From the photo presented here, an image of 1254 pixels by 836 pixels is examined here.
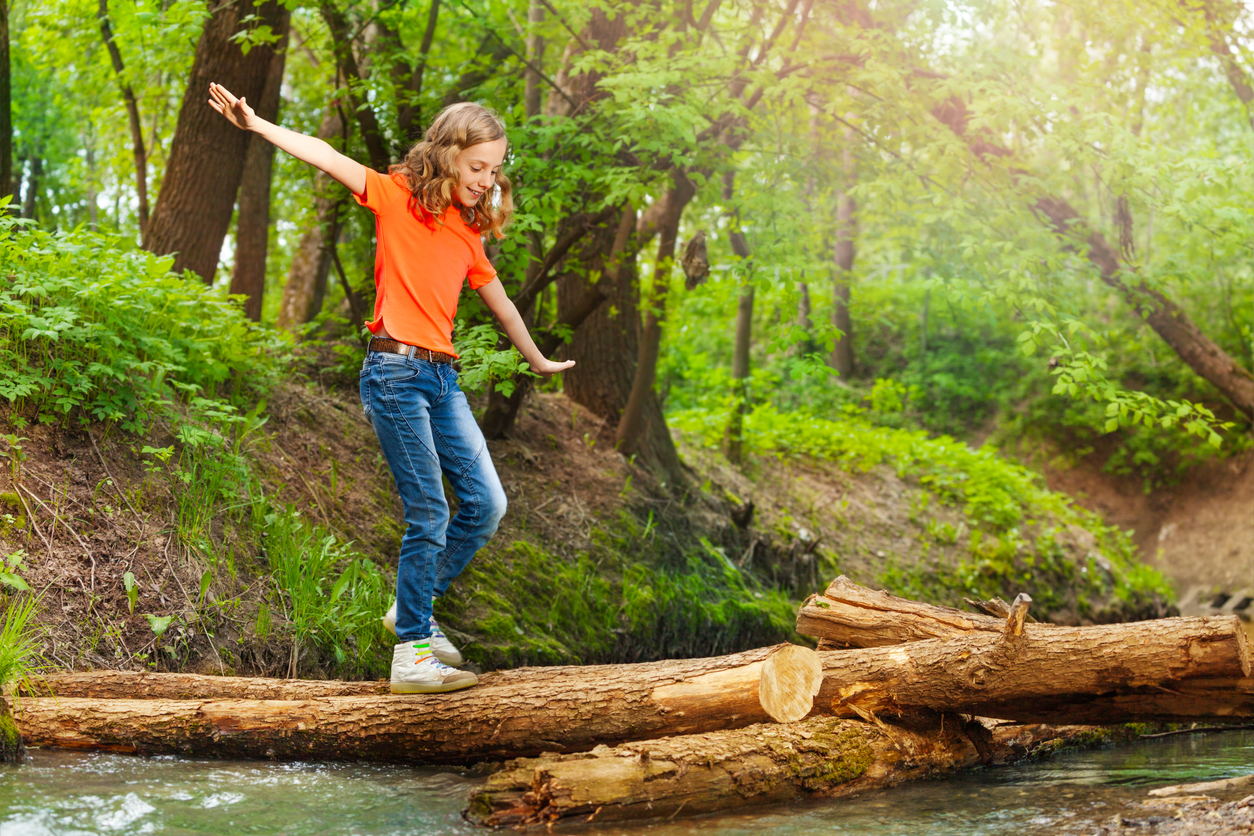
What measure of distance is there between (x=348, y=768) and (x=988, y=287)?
5.14m

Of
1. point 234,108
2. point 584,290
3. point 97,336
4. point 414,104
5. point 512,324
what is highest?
point 414,104

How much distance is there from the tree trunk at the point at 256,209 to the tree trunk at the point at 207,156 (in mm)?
216

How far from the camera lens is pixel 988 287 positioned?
6570 mm

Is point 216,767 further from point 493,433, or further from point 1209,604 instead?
point 1209,604

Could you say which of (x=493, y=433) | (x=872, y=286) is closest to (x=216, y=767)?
(x=493, y=433)

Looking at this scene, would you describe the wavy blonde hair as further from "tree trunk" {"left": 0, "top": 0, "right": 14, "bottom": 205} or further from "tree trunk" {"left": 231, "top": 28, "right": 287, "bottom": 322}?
"tree trunk" {"left": 231, "top": 28, "right": 287, "bottom": 322}

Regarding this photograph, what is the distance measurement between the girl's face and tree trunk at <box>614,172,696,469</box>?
165 inches

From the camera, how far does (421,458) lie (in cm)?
369

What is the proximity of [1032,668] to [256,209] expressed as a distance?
7779mm

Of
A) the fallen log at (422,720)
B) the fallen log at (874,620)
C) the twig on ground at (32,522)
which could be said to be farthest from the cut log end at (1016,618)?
the twig on ground at (32,522)

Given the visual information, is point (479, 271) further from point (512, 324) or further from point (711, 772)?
Answer: point (711, 772)

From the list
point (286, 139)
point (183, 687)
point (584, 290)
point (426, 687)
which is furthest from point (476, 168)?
point (584, 290)

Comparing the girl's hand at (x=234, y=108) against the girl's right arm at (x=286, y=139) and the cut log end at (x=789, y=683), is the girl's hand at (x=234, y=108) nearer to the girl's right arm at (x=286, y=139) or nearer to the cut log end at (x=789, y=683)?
the girl's right arm at (x=286, y=139)

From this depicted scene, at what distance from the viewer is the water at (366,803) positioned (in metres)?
2.96
